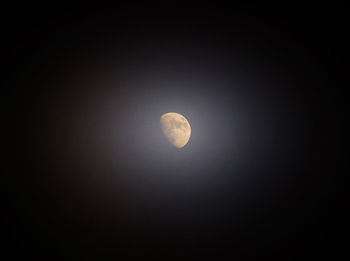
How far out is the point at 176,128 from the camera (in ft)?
12.5

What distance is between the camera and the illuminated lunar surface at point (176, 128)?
146 inches

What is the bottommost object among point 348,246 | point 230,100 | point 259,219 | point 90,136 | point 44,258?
point 348,246

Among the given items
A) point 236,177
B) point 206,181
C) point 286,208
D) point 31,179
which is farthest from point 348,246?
point 31,179

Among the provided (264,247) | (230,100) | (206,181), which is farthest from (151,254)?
(230,100)

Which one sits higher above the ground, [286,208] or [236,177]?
[236,177]

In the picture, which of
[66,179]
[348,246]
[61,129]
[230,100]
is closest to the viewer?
[230,100]

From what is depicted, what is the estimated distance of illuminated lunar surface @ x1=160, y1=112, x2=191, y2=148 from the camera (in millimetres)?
3709

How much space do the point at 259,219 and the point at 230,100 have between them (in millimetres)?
2413

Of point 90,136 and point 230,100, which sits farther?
point 90,136

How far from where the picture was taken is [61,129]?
409 cm

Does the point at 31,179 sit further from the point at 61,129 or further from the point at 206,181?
the point at 206,181

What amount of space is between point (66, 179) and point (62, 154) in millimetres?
514

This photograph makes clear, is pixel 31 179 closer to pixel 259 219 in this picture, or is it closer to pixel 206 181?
pixel 206 181

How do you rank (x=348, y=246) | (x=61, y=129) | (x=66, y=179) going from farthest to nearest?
(x=66, y=179) < (x=61, y=129) < (x=348, y=246)
